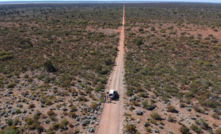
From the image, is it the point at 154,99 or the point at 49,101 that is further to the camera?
the point at 154,99

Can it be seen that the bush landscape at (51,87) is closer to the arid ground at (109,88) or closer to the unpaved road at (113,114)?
the arid ground at (109,88)

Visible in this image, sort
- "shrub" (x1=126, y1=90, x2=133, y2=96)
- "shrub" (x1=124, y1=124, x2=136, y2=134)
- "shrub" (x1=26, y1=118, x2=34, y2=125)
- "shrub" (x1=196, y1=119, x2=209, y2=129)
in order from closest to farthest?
"shrub" (x1=124, y1=124, x2=136, y2=134), "shrub" (x1=26, y1=118, x2=34, y2=125), "shrub" (x1=196, y1=119, x2=209, y2=129), "shrub" (x1=126, y1=90, x2=133, y2=96)

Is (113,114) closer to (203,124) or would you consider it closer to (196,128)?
(196,128)

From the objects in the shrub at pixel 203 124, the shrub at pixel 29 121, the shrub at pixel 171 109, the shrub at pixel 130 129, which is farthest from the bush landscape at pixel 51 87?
the shrub at pixel 203 124

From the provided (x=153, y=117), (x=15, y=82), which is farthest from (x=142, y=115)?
(x=15, y=82)

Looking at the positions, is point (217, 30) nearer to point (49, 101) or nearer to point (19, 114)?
point (49, 101)

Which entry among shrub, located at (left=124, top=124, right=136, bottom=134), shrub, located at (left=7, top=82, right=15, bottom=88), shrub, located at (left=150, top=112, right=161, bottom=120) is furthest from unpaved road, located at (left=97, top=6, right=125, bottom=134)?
shrub, located at (left=7, top=82, right=15, bottom=88)

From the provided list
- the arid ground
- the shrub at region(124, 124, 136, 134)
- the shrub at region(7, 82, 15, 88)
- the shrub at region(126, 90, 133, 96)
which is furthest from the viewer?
the shrub at region(7, 82, 15, 88)

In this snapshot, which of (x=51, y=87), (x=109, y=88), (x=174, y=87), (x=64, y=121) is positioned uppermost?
(x=174, y=87)

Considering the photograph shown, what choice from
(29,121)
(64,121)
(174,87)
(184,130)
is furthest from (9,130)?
(174,87)

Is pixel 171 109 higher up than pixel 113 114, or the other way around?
pixel 171 109

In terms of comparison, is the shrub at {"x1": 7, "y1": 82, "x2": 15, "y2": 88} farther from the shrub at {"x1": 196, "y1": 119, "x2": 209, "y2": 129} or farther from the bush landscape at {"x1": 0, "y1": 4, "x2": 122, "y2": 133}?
the shrub at {"x1": 196, "y1": 119, "x2": 209, "y2": 129}
